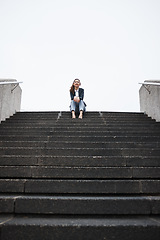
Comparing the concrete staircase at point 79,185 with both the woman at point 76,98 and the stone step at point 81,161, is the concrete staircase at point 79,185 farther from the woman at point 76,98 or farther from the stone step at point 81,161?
the woman at point 76,98

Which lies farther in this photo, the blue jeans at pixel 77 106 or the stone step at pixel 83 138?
the blue jeans at pixel 77 106

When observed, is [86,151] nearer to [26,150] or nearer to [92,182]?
[92,182]

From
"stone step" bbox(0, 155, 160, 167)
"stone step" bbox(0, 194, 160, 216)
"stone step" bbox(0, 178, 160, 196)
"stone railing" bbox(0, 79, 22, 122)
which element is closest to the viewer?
"stone step" bbox(0, 194, 160, 216)

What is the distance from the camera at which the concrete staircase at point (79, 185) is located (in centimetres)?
168

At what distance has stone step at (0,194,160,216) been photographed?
194 cm

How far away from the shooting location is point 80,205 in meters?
1.97

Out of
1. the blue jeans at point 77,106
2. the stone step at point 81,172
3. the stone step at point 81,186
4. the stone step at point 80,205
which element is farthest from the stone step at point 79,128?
the stone step at point 80,205

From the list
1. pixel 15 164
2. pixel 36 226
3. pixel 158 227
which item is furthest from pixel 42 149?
pixel 158 227

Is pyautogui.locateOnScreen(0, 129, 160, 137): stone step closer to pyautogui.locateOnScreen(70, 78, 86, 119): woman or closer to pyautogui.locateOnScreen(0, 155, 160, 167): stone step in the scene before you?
pyautogui.locateOnScreen(0, 155, 160, 167): stone step

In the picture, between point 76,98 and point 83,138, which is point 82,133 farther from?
point 76,98

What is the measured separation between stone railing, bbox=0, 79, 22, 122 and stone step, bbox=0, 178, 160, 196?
3314 millimetres

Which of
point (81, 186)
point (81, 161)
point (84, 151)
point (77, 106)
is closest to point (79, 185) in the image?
point (81, 186)

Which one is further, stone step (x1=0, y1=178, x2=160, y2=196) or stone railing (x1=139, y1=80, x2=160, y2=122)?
stone railing (x1=139, y1=80, x2=160, y2=122)

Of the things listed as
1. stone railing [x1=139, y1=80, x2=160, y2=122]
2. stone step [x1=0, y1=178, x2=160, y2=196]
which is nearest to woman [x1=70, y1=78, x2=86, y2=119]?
stone railing [x1=139, y1=80, x2=160, y2=122]
